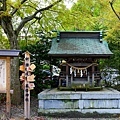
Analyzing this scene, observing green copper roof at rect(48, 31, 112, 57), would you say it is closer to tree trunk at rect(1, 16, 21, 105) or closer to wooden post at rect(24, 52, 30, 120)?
tree trunk at rect(1, 16, 21, 105)

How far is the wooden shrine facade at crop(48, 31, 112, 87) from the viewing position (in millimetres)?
11375

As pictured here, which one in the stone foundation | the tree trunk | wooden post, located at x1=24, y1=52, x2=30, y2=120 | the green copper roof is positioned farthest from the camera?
the tree trunk

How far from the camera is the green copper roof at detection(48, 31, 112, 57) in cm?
1124

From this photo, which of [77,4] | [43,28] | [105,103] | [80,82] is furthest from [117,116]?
[43,28]

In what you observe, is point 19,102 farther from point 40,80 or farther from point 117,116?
point 117,116

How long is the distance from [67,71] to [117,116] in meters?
3.38

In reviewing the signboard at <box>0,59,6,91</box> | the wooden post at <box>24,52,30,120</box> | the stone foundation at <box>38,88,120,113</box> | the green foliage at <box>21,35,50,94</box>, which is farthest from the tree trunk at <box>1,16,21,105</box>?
the wooden post at <box>24,52,30,120</box>

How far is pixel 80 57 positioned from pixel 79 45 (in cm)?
72

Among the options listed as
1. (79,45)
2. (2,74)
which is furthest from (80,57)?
(2,74)

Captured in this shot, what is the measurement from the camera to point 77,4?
484 inches

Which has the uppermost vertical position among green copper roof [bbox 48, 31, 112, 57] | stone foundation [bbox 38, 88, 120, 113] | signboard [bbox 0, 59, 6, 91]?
green copper roof [bbox 48, 31, 112, 57]

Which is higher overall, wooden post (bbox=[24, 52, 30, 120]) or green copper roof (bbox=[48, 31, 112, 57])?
green copper roof (bbox=[48, 31, 112, 57])

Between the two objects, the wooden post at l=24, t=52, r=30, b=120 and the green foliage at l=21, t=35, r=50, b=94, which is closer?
the wooden post at l=24, t=52, r=30, b=120

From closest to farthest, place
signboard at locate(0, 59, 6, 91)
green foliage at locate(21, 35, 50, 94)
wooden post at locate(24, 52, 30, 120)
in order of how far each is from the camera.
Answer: wooden post at locate(24, 52, 30, 120) < signboard at locate(0, 59, 6, 91) < green foliage at locate(21, 35, 50, 94)
